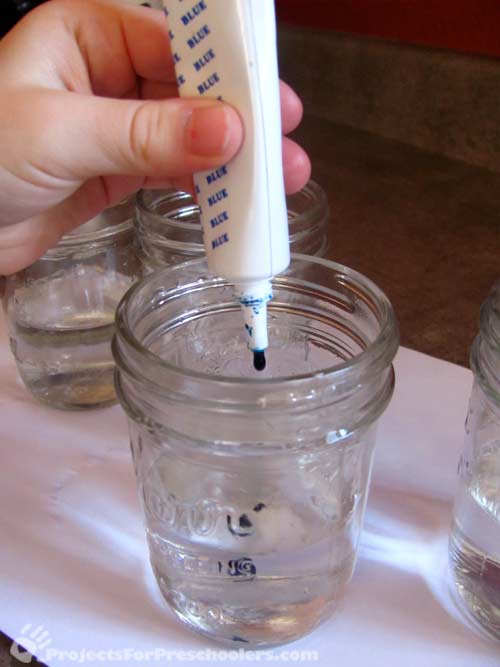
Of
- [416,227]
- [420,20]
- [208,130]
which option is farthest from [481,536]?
[420,20]

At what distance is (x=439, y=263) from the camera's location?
2.35 feet

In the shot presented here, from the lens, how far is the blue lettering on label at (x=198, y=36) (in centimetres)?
28

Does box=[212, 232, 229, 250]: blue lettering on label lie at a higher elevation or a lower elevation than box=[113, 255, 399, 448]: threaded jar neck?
higher

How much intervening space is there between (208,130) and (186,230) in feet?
0.67

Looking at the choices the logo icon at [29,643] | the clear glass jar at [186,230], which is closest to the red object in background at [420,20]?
the clear glass jar at [186,230]

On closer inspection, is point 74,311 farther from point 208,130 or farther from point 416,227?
point 416,227

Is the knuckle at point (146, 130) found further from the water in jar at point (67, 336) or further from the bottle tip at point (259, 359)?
the water in jar at point (67, 336)

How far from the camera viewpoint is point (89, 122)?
324 millimetres

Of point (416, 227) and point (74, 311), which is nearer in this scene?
point (74, 311)

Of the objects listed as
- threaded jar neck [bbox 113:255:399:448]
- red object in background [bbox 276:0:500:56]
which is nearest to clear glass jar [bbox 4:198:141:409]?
threaded jar neck [bbox 113:255:399:448]

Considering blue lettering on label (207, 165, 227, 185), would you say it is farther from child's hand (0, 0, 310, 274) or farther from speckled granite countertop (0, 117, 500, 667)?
speckled granite countertop (0, 117, 500, 667)

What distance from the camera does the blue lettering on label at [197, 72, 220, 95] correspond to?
0.95 feet

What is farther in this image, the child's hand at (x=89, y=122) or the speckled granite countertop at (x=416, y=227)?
the speckled granite countertop at (x=416, y=227)

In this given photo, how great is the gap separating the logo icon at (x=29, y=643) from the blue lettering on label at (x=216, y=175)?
22 centimetres
